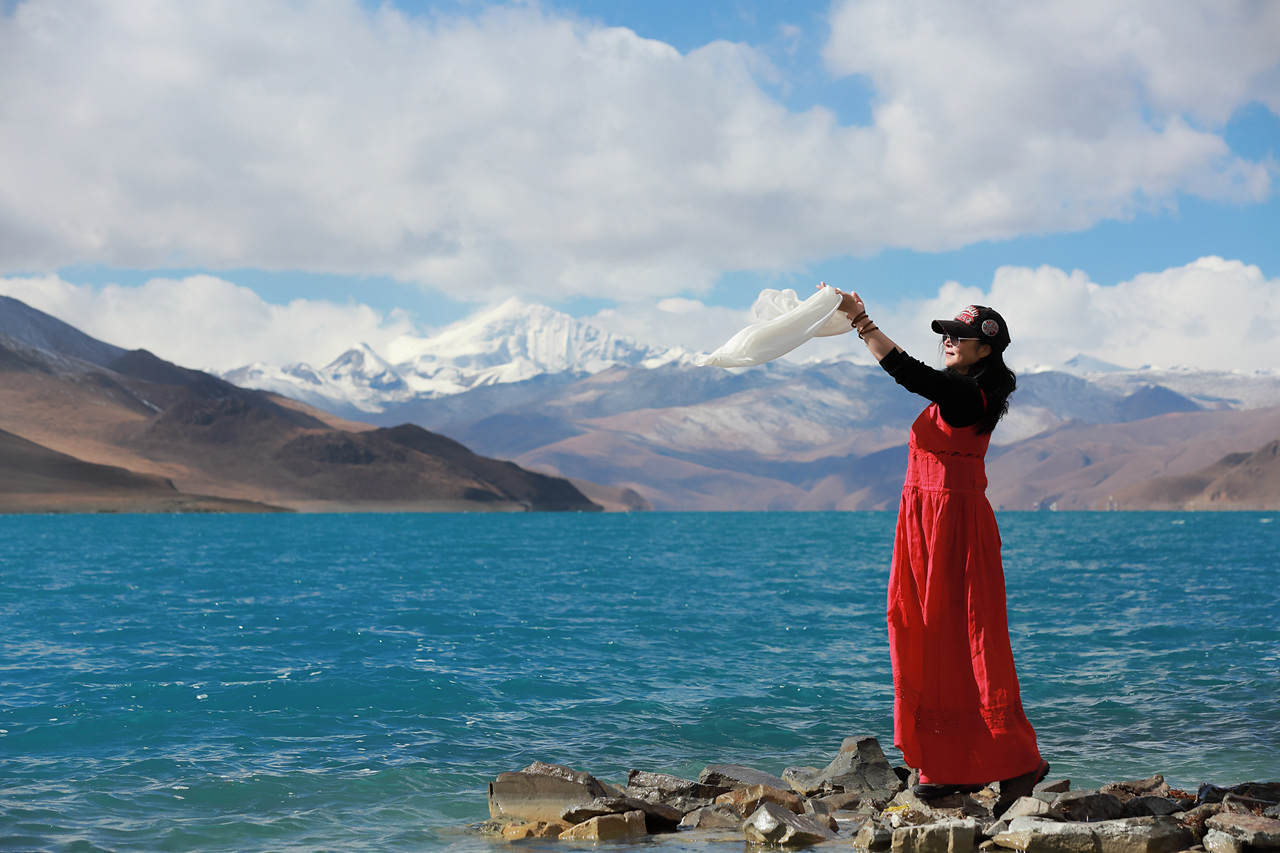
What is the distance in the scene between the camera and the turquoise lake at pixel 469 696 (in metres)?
9.73

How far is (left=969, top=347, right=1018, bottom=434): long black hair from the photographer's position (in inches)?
227

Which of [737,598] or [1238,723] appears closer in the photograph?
[1238,723]

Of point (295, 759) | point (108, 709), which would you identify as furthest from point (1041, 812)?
point (108, 709)

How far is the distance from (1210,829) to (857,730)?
261 inches

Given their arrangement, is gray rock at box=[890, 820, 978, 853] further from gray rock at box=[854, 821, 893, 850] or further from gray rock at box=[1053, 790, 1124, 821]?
gray rock at box=[1053, 790, 1124, 821]

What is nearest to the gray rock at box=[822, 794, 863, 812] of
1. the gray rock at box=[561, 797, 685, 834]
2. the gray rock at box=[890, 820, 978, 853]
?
the gray rock at box=[561, 797, 685, 834]

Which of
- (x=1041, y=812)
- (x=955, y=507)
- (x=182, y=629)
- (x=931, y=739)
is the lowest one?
(x=182, y=629)

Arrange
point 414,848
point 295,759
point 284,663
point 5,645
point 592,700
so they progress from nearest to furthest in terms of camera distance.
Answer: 1. point 414,848
2. point 295,759
3. point 592,700
4. point 284,663
5. point 5,645

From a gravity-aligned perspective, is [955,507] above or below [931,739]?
above

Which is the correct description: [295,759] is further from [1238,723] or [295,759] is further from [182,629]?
[182,629]

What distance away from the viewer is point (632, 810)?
8352 mm

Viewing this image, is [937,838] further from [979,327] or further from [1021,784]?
[979,327]

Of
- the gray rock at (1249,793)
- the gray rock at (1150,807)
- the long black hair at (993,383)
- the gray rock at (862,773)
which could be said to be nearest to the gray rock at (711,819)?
the gray rock at (862,773)

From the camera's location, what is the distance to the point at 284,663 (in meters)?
18.3
